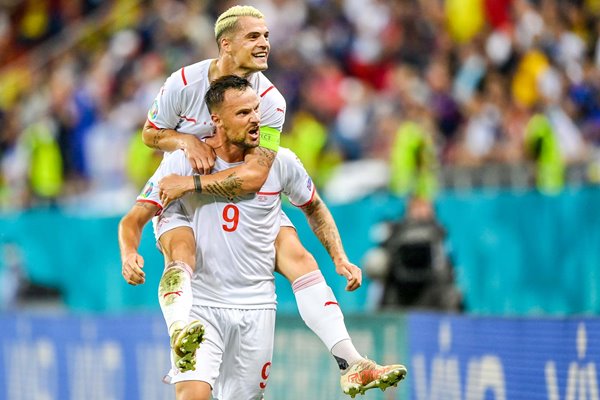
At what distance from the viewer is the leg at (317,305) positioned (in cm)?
731

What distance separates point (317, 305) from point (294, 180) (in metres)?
0.71

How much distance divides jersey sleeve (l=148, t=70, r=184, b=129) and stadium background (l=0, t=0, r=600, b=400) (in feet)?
8.28

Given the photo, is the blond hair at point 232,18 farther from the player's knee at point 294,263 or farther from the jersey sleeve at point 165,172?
the player's knee at point 294,263

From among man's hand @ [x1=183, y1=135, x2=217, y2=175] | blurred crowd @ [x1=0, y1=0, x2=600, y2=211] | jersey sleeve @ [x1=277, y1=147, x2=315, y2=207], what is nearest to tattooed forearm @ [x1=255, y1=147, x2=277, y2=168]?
jersey sleeve @ [x1=277, y1=147, x2=315, y2=207]

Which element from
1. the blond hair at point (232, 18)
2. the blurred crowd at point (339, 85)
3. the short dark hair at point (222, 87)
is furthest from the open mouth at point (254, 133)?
the blurred crowd at point (339, 85)

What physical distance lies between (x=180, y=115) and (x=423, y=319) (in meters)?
2.72

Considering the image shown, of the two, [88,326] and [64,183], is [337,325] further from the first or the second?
[64,183]

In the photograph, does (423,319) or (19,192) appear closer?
(423,319)

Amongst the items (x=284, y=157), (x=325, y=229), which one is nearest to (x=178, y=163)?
(x=284, y=157)

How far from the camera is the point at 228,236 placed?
24.4 feet

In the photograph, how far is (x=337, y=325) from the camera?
24.5 ft

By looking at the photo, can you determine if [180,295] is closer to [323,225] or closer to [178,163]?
[178,163]

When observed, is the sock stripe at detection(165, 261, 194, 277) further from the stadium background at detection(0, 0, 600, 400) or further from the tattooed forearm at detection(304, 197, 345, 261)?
the stadium background at detection(0, 0, 600, 400)

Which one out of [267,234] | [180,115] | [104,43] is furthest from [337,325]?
[104,43]
